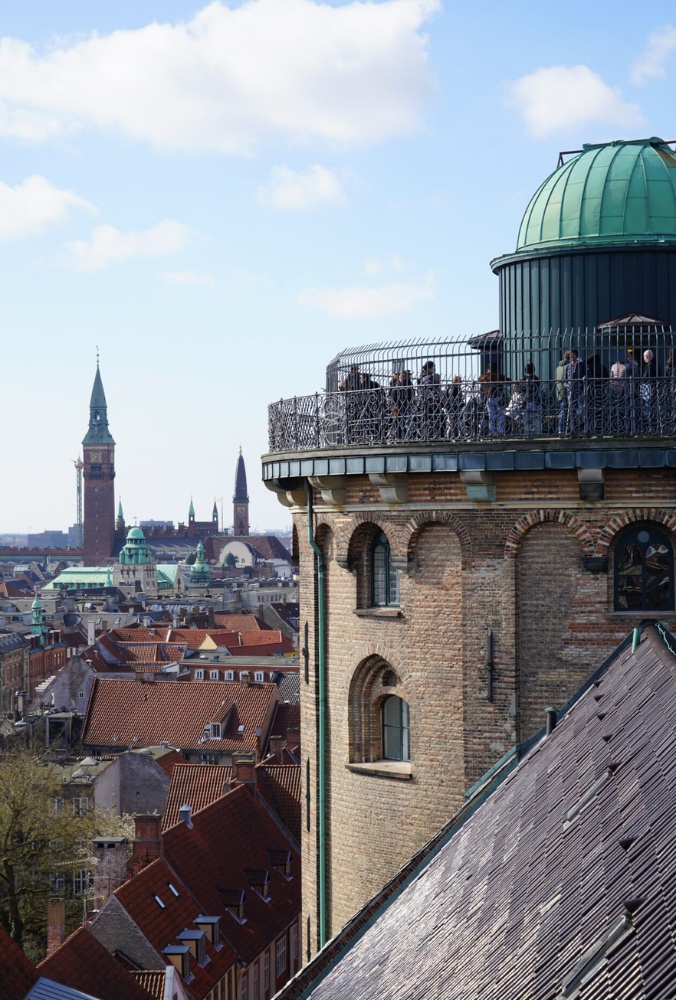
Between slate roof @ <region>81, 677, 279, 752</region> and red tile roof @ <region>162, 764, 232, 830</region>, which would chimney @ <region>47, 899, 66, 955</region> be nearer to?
red tile roof @ <region>162, 764, 232, 830</region>

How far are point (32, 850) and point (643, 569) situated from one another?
42.5 metres

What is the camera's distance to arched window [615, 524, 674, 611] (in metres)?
19.3

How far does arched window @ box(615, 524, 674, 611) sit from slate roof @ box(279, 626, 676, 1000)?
28.1 inches

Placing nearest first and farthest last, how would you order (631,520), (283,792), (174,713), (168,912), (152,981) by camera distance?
(631,520)
(152,981)
(168,912)
(283,792)
(174,713)

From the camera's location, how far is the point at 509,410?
1922cm

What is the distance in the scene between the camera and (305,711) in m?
23.6

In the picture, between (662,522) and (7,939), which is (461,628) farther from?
(7,939)

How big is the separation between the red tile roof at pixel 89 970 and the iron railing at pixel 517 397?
69.0 ft

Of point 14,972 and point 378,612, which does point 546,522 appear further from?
point 14,972

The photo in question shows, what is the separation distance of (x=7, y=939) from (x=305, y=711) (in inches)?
596

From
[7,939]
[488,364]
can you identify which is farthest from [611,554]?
[7,939]

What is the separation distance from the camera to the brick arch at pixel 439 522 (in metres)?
19.9

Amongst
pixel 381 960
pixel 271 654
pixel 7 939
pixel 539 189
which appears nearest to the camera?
pixel 381 960

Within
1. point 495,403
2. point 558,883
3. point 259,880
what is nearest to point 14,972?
point 259,880
